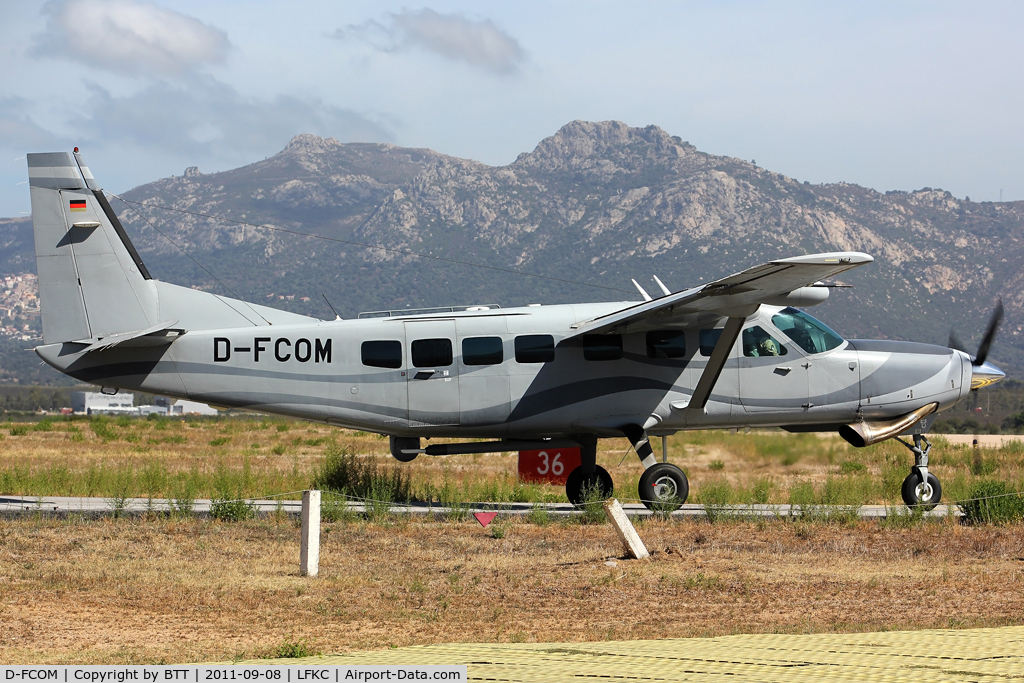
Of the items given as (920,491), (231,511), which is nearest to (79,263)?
(231,511)

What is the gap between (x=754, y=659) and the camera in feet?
19.9

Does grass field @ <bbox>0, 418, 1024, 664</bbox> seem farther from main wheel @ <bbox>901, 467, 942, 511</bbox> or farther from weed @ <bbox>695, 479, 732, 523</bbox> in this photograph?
main wheel @ <bbox>901, 467, 942, 511</bbox>

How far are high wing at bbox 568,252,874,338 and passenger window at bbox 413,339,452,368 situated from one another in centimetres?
232

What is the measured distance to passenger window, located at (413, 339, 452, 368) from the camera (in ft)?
59.1

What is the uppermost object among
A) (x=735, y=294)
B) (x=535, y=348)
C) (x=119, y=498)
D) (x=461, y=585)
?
(x=735, y=294)

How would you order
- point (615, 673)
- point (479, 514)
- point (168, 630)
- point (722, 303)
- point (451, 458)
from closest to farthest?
point (615, 673), point (168, 630), point (479, 514), point (722, 303), point (451, 458)

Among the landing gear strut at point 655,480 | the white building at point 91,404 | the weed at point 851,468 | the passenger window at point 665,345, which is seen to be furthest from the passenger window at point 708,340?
the white building at point 91,404

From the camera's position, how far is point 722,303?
1722 centimetres

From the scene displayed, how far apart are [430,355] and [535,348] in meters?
1.91

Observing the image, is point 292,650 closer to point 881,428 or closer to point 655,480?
point 655,480

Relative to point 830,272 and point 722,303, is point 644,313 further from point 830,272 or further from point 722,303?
point 830,272

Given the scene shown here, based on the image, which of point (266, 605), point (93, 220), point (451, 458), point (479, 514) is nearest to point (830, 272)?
point (479, 514)

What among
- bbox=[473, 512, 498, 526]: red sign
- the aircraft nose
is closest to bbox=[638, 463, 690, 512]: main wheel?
bbox=[473, 512, 498, 526]: red sign

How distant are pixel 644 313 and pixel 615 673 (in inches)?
477
